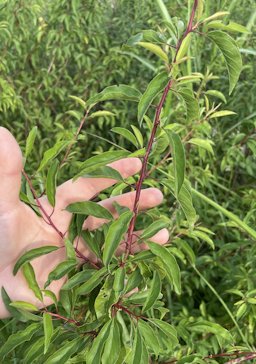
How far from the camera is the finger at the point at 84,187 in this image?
1.10 metres

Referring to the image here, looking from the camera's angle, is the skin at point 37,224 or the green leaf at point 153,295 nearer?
the green leaf at point 153,295

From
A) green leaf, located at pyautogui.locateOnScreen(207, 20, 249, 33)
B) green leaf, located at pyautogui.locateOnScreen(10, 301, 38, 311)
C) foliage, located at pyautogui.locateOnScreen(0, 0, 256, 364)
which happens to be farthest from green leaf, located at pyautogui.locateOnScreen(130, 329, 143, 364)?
green leaf, located at pyautogui.locateOnScreen(207, 20, 249, 33)

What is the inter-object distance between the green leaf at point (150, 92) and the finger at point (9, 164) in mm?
268

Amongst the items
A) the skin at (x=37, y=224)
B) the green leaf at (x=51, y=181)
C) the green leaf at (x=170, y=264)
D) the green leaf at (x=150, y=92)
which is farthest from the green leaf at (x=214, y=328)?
the green leaf at (x=150, y=92)

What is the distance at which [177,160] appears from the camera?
0.75 metres

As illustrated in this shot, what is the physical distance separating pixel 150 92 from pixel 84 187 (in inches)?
16.4

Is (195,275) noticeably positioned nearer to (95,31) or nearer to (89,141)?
(89,141)

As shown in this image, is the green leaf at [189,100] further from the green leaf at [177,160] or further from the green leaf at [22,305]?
the green leaf at [22,305]

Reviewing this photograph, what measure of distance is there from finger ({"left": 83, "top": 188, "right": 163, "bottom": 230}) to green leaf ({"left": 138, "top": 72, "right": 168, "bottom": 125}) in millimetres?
398

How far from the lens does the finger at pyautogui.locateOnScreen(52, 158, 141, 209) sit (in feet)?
3.61

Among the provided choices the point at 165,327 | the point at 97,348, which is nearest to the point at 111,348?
the point at 97,348

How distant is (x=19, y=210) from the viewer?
1014mm

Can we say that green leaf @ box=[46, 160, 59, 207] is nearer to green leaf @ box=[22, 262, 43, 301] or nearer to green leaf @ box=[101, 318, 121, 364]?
green leaf @ box=[22, 262, 43, 301]

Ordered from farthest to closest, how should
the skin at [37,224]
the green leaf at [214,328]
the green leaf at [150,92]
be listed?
the green leaf at [214,328], the skin at [37,224], the green leaf at [150,92]
